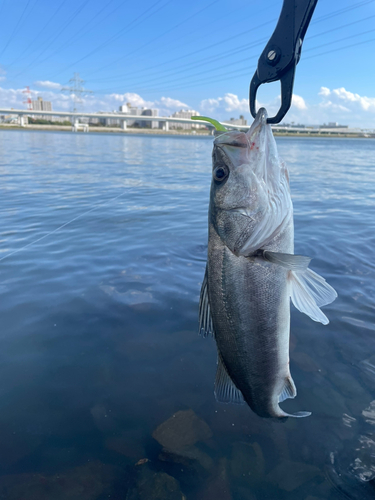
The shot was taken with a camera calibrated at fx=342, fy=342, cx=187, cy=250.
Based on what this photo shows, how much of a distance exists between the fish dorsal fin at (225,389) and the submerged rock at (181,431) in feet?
3.56

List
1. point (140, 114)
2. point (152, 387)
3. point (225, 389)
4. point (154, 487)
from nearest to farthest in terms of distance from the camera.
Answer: point (225, 389)
point (154, 487)
point (152, 387)
point (140, 114)

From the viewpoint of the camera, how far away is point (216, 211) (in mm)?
2584

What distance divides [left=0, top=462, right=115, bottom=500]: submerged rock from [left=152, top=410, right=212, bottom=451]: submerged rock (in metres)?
0.58

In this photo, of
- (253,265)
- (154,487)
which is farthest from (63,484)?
(253,265)

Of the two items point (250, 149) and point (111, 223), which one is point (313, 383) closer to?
point (250, 149)

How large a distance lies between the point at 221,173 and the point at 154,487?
2830mm

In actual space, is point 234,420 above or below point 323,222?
below

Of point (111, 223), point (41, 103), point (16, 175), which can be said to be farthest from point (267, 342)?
point (41, 103)

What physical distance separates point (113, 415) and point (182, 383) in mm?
890

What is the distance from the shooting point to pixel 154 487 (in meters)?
3.10

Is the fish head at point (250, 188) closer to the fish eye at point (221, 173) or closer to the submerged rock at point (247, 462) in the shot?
the fish eye at point (221, 173)

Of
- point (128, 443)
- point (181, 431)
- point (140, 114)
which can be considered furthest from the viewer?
point (140, 114)

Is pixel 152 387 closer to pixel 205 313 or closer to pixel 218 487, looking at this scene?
pixel 218 487

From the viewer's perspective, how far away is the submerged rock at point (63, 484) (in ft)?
9.92
